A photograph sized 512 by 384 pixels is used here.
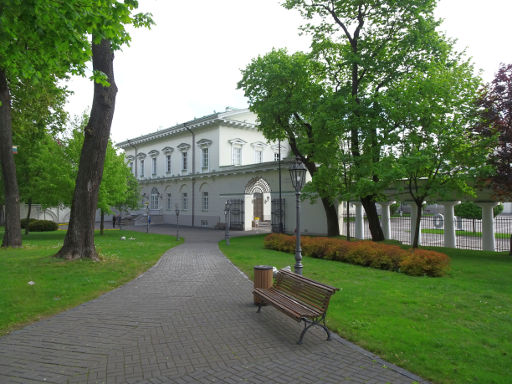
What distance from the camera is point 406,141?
49.3ft

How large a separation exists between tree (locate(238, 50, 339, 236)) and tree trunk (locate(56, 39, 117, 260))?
10.1 m

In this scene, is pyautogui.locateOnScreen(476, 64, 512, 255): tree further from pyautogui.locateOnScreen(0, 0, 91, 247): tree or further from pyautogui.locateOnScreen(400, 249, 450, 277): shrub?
pyautogui.locateOnScreen(0, 0, 91, 247): tree

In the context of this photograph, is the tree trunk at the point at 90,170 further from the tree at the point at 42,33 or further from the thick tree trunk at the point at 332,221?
the thick tree trunk at the point at 332,221

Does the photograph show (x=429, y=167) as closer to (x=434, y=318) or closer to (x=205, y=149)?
(x=434, y=318)

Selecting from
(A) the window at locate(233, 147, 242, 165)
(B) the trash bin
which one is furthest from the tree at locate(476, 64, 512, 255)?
(A) the window at locate(233, 147, 242, 165)

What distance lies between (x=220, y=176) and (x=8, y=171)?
62.9 feet

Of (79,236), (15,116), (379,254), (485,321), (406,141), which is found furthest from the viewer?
(15,116)

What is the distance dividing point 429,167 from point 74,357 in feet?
44.2

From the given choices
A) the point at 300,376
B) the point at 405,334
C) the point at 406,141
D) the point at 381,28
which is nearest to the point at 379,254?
the point at 406,141

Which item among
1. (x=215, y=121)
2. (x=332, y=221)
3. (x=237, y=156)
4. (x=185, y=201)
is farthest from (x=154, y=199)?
(x=332, y=221)

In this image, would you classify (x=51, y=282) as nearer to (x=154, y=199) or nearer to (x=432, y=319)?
(x=432, y=319)

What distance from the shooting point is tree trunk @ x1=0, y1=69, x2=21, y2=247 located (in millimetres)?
15906

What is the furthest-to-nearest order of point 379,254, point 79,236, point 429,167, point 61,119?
1. point 61,119
2. point 429,167
3. point 379,254
4. point 79,236

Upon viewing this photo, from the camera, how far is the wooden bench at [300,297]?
542 cm
